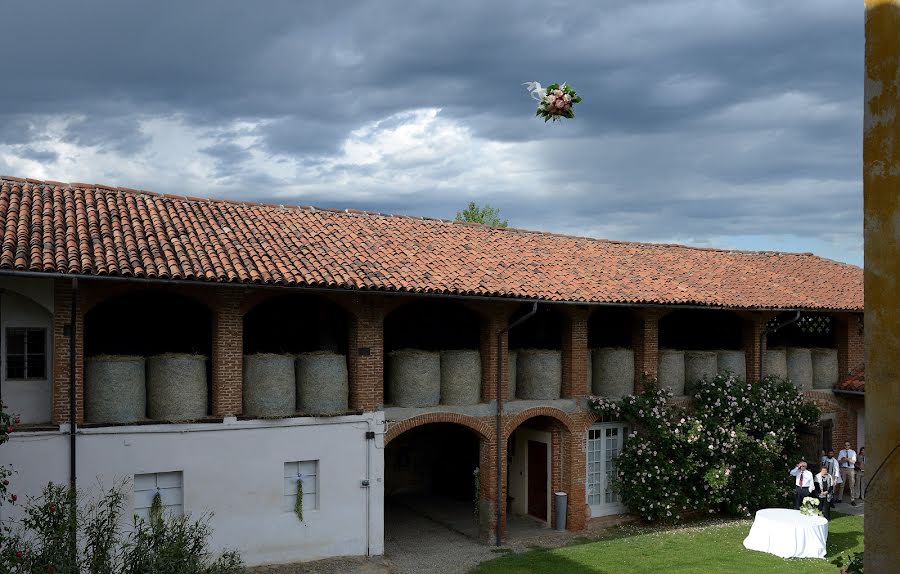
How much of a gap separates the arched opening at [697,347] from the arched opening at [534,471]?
3314mm

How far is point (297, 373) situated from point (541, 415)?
240 inches

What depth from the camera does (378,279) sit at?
1622 cm

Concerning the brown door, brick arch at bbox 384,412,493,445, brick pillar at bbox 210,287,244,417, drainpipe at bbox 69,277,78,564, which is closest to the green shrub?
drainpipe at bbox 69,277,78,564

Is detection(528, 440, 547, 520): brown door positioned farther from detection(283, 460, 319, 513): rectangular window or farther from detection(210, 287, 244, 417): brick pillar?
detection(210, 287, 244, 417): brick pillar

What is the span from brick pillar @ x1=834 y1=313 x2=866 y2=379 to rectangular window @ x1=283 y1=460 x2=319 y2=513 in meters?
16.7

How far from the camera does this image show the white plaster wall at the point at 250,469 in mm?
13836

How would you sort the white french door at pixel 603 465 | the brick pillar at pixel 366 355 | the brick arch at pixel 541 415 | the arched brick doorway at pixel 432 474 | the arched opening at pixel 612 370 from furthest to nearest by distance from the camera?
1. the arched brick doorway at pixel 432 474
2. the white french door at pixel 603 465
3. the arched opening at pixel 612 370
4. the brick arch at pixel 541 415
5. the brick pillar at pixel 366 355

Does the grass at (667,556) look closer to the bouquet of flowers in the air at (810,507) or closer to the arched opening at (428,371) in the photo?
the bouquet of flowers in the air at (810,507)

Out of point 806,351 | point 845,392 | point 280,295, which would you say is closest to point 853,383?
point 845,392

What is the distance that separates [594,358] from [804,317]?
880 centimetres

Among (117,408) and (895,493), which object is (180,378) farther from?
(895,493)

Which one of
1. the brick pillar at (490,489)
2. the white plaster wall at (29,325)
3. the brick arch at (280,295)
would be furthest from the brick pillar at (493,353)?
the white plaster wall at (29,325)

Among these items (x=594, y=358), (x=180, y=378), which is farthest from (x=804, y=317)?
(x=180, y=378)

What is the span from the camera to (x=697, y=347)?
23.9m
